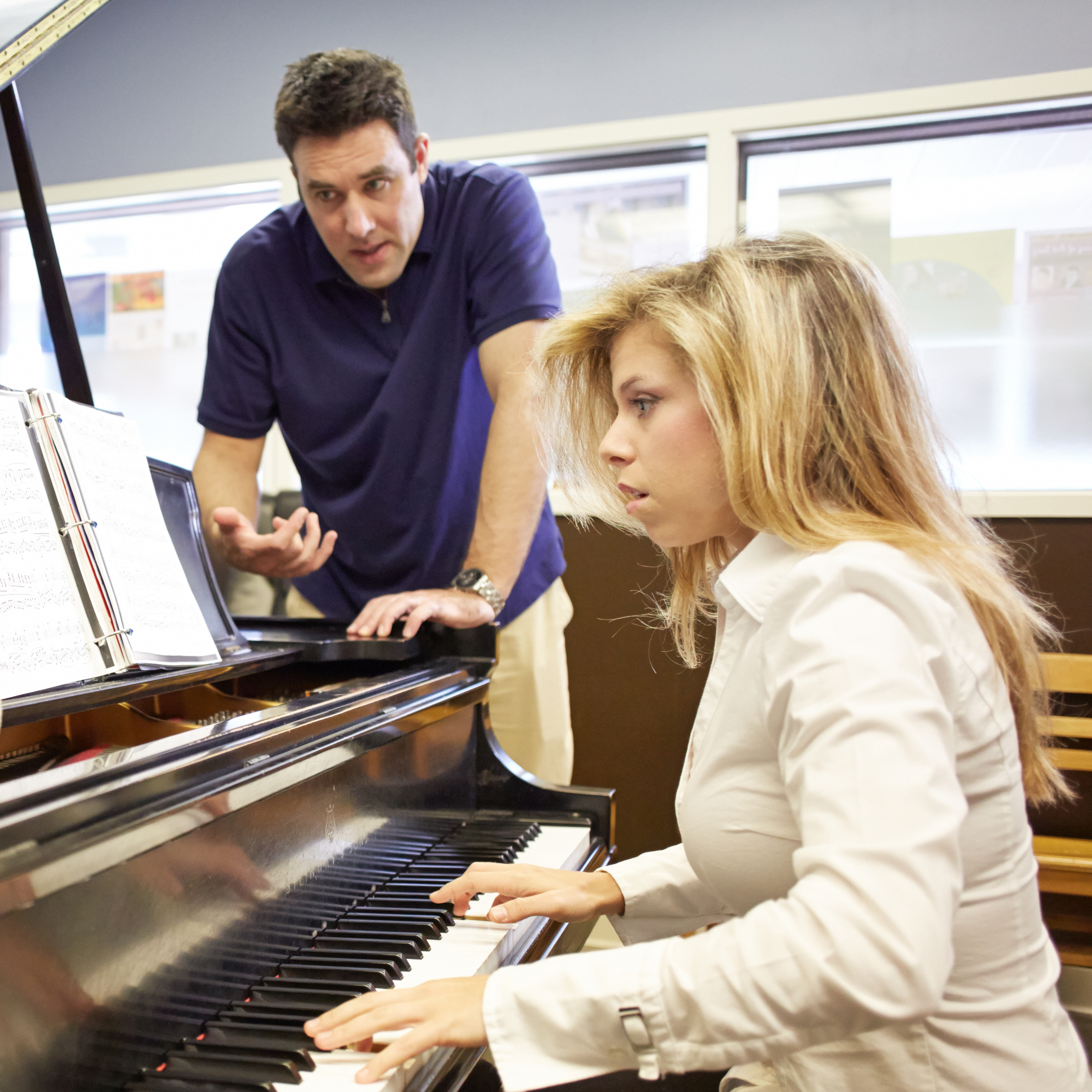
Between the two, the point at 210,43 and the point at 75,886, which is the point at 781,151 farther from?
the point at 75,886

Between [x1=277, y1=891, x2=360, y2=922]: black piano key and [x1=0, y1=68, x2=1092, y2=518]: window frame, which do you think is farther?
[x1=0, y1=68, x2=1092, y2=518]: window frame

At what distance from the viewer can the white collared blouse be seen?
0.60 m

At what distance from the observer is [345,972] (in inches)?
35.0

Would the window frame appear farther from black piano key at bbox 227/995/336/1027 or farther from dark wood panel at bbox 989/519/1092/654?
black piano key at bbox 227/995/336/1027

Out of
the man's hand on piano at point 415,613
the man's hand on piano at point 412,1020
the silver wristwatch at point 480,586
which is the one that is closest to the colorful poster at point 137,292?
the silver wristwatch at point 480,586

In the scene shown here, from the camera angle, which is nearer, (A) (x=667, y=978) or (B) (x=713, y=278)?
(A) (x=667, y=978)

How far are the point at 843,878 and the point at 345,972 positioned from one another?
0.50m

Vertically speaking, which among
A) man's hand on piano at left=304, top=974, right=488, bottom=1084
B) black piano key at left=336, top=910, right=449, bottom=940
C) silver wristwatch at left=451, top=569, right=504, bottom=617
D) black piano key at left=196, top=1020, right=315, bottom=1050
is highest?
man's hand on piano at left=304, top=974, right=488, bottom=1084

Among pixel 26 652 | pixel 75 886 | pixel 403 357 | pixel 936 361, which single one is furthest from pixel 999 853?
pixel 936 361

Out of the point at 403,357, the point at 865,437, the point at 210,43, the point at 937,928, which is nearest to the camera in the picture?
the point at 937,928

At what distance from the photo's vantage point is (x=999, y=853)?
777 mm

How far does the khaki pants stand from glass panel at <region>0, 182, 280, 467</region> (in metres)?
1.86

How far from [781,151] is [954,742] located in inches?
106

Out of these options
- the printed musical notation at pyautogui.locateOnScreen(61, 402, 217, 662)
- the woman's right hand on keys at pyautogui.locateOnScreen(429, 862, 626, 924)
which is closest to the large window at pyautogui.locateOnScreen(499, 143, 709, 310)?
the printed musical notation at pyautogui.locateOnScreen(61, 402, 217, 662)
